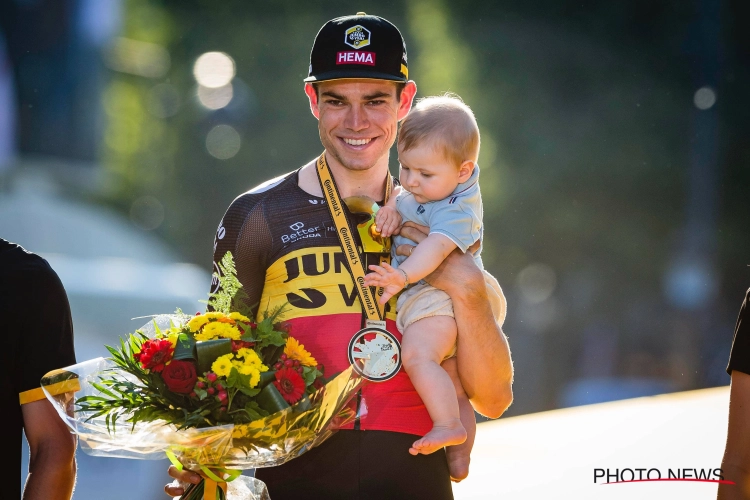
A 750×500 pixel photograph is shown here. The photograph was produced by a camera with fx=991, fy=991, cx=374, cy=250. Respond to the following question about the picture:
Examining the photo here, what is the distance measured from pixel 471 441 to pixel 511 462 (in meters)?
0.34

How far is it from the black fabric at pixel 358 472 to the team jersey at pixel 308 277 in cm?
6

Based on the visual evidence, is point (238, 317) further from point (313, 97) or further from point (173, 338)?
point (313, 97)

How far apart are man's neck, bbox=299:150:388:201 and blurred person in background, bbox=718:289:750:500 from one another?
1.52 metres

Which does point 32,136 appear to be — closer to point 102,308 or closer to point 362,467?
point 102,308

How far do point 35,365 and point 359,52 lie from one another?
1.71 meters

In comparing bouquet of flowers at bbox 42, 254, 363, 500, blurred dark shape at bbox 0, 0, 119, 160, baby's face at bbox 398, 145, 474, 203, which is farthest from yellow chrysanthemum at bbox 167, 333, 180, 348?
blurred dark shape at bbox 0, 0, 119, 160

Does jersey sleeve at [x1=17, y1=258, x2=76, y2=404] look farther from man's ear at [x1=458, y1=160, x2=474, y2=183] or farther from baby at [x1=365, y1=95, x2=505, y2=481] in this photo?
man's ear at [x1=458, y1=160, x2=474, y2=183]

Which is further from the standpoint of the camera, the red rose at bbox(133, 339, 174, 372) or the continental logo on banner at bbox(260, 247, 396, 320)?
the continental logo on banner at bbox(260, 247, 396, 320)

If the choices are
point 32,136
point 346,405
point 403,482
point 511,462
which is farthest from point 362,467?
point 32,136

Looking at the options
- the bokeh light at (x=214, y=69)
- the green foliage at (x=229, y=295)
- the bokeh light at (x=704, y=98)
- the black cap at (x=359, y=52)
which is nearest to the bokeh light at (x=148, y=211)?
the bokeh light at (x=214, y=69)

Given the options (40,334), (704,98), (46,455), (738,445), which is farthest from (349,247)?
(704,98)

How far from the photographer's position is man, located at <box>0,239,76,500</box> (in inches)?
134

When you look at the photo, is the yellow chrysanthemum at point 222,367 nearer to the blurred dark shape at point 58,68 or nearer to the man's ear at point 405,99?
the man's ear at point 405,99

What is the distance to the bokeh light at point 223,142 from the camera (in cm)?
2302
